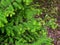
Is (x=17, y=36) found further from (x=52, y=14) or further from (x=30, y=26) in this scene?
(x=52, y=14)

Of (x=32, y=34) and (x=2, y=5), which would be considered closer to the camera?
(x=2, y=5)

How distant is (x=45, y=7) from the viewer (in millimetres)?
8250

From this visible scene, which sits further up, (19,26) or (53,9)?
(19,26)

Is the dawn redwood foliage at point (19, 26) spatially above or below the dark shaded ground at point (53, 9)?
above

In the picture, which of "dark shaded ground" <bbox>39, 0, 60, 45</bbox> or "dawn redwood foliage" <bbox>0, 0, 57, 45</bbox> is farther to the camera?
"dark shaded ground" <bbox>39, 0, 60, 45</bbox>

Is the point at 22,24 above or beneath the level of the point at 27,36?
above

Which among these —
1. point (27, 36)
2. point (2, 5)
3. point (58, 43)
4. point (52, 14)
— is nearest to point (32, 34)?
point (27, 36)

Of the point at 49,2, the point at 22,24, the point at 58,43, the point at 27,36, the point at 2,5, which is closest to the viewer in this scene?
the point at 2,5

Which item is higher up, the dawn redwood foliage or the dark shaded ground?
the dawn redwood foliage

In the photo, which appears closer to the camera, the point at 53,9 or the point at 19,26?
the point at 19,26

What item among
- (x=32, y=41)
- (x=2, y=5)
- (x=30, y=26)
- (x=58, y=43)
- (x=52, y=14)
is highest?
(x=2, y=5)

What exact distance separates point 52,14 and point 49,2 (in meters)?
1.01

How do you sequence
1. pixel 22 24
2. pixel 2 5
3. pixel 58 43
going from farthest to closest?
pixel 58 43
pixel 22 24
pixel 2 5

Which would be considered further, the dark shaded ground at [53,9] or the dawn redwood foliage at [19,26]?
the dark shaded ground at [53,9]
